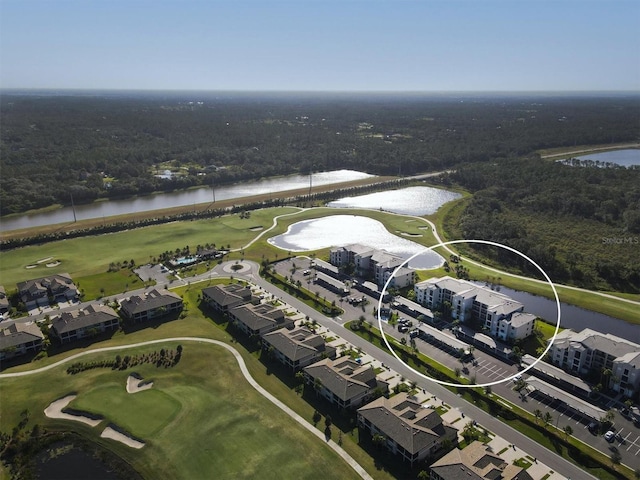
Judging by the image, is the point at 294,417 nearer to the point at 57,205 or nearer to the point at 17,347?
the point at 17,347

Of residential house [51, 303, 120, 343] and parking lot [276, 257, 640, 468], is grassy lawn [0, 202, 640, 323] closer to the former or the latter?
residential house [51, 303, 120, 343]

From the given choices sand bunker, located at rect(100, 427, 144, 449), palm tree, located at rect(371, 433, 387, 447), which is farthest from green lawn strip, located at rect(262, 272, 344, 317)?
sand bunker, located at rect(100, 427, 144, 449)

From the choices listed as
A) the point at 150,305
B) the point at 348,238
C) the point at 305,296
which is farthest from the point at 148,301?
the point at 348,238

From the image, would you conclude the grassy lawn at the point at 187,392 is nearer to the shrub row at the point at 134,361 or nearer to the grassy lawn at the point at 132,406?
the grassy lawn at the point at 132,406

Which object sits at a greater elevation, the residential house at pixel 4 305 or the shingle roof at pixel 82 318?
the shingle roof at pixel 82 318

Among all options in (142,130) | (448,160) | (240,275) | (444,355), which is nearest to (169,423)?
(444,355)

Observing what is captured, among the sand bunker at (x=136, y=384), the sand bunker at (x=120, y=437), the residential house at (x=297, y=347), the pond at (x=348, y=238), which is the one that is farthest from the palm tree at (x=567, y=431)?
the pond at (x=348, y=238)

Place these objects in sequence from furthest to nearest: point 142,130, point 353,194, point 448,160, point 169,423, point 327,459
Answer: point 142,130 → point 448,160 → point 353,194 → point 169,423 → point 327,459
